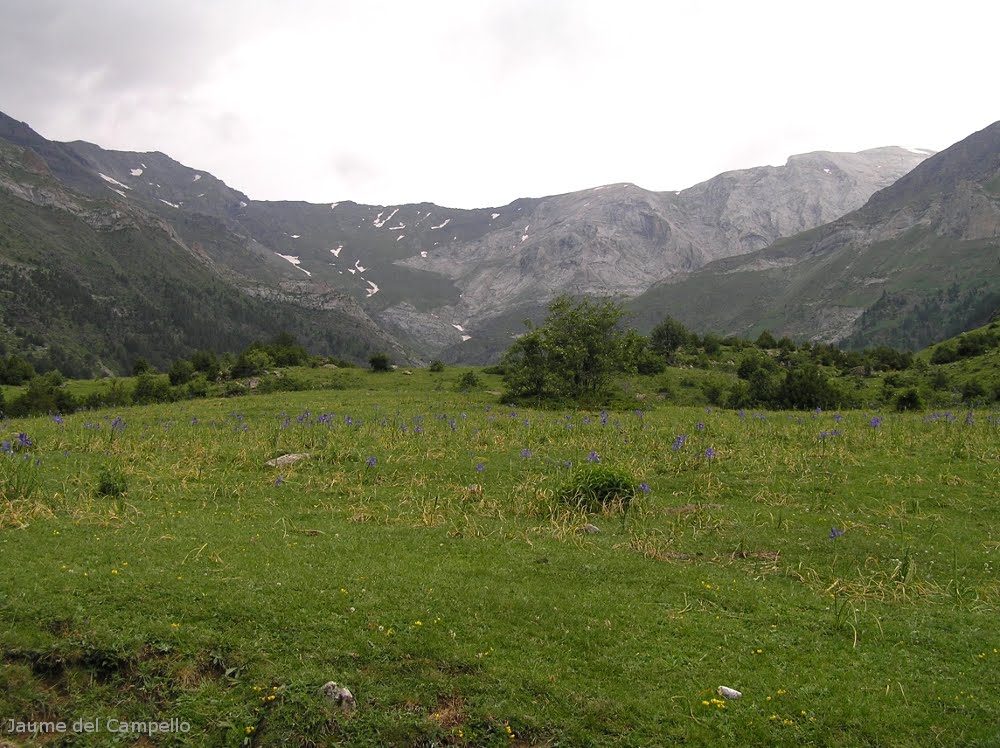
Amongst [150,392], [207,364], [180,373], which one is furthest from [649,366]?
[150,392]

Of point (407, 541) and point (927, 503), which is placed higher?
point (407, 541)

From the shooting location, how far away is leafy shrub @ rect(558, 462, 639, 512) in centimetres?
1180

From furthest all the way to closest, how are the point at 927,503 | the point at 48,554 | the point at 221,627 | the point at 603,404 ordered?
1. the point at 603,404
2. the point at 927,503
3. the point at 48,554
4. the point at 221,627

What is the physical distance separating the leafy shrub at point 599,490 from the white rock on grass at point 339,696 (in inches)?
262

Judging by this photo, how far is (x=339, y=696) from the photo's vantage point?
5.84 metres

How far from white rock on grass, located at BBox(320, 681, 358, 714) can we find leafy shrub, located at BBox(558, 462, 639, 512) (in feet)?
21.9

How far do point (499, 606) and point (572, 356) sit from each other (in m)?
28.1

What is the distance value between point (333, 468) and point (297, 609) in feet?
25.3

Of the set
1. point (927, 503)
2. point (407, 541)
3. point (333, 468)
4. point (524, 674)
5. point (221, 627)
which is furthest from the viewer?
point (333, 468)

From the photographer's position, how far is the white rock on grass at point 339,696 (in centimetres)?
579

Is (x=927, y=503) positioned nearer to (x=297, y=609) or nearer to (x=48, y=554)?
(x=297, y=609)

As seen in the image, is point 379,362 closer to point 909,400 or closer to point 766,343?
point 766,343

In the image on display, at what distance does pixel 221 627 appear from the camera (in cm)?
681

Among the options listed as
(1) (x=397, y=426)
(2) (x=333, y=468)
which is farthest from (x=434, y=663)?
(1) (x=397, y=426)
